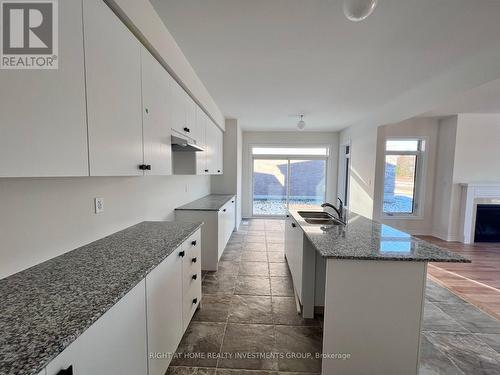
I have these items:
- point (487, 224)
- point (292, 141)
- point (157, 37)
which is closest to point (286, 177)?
point (292, 141)

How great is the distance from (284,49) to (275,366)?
9.01 feet

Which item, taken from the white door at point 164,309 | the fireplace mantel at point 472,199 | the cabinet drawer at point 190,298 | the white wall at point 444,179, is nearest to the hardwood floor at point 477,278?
the fireplace mantel at point 472,199

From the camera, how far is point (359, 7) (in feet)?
4.02

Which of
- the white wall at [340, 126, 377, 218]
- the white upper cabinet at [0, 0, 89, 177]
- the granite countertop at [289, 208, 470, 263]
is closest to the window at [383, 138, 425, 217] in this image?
the white wall at [340, 126, 377, 218]

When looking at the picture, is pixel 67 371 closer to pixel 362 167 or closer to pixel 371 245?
pixel 371 245

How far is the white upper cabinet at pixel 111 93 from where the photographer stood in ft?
3.59

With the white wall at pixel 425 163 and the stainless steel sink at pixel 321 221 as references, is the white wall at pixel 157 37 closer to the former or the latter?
the stainless steel sink at pixel 321 221

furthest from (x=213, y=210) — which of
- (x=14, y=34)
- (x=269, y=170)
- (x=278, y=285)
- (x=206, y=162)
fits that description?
(x=269, y=170)

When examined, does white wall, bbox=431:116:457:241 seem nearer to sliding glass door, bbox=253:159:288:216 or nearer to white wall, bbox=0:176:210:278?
sliding glass door, bbox=253:159:288:216

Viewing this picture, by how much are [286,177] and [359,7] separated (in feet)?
18.0

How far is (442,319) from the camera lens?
2217 millimetres

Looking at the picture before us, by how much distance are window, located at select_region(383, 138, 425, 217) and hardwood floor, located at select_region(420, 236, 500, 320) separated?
1.31m

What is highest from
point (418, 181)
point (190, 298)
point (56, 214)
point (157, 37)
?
point (157, 37)

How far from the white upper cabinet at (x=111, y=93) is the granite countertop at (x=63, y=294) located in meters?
0.50
